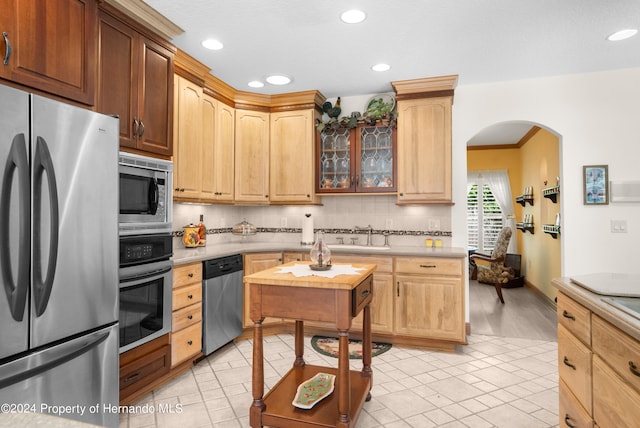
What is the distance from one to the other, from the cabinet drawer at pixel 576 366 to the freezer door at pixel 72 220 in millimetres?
2246

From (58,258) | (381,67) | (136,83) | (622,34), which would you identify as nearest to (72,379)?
(58,258)

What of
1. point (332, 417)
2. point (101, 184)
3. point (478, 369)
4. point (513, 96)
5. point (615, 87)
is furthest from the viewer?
point (513, 96)

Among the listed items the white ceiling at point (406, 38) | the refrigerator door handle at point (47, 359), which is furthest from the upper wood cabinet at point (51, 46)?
the refrigerator door handle at point (47, 359)

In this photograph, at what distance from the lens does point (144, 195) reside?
2.49 m

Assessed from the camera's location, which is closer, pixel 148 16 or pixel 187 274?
pixel 148 16

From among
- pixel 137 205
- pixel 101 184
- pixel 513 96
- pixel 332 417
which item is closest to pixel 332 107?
pixel 513 96

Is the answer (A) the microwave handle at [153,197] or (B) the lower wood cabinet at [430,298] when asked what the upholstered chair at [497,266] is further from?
(A) the microwave handle at [153,197]

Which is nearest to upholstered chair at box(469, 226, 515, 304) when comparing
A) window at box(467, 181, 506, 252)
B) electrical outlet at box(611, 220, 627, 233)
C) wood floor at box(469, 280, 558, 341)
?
wood floor at box(469, 280, 558, 341)

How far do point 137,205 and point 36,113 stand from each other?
36.0 inches

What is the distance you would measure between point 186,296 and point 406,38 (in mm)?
2636

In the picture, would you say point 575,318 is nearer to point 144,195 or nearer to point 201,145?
point 144,195

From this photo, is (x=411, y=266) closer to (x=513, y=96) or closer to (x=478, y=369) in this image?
(x=478, y=369)

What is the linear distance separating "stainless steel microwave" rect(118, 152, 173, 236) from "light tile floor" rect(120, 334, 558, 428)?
1172 mm

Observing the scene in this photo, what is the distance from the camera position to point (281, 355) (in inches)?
133
